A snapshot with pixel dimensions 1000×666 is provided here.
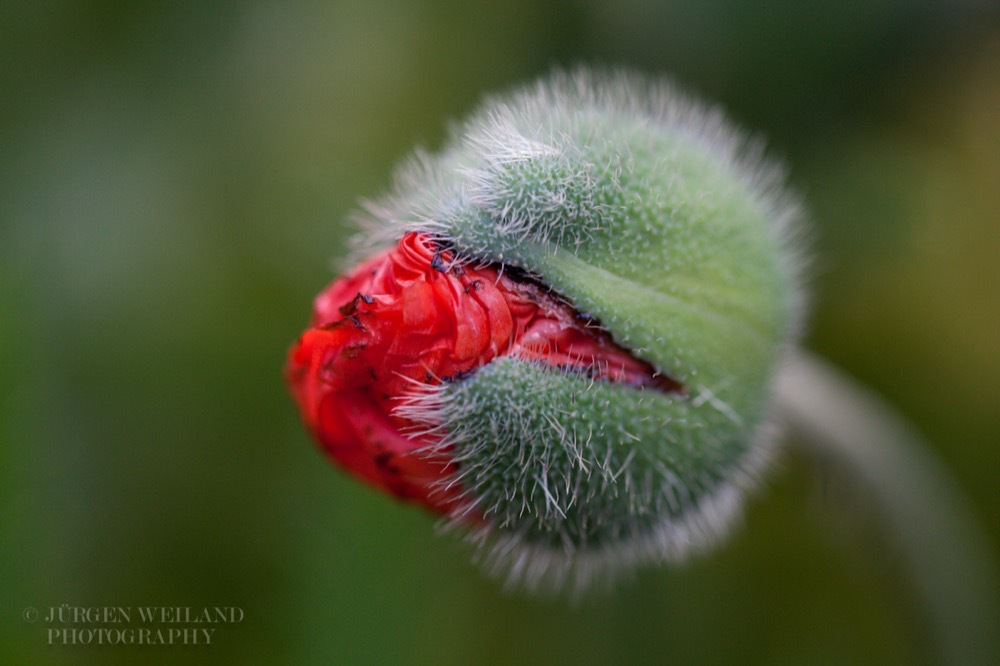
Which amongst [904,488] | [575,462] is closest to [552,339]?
[575,462]

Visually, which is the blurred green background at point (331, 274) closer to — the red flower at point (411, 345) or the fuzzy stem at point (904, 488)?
the fuzzy stem at point (904, 488)

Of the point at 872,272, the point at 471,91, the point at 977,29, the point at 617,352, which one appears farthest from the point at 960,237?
the point at 617,352

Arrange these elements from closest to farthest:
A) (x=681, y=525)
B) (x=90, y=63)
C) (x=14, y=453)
→ (x=681, y=525)
(x=14, y=453)
(x=90, y=63)

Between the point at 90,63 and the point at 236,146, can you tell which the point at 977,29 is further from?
the point at 90,63

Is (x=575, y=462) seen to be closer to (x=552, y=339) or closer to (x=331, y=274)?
(x=552, y=339)

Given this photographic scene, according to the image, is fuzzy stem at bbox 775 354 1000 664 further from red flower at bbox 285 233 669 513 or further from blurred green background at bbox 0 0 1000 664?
red flower at bbox 285 233 669 513

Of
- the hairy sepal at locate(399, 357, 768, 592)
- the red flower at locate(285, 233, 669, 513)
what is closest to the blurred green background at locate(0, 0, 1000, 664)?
the hairy sepal at locate(399, 357, 768, 592)

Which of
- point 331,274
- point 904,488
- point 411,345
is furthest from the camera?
point 331,274
